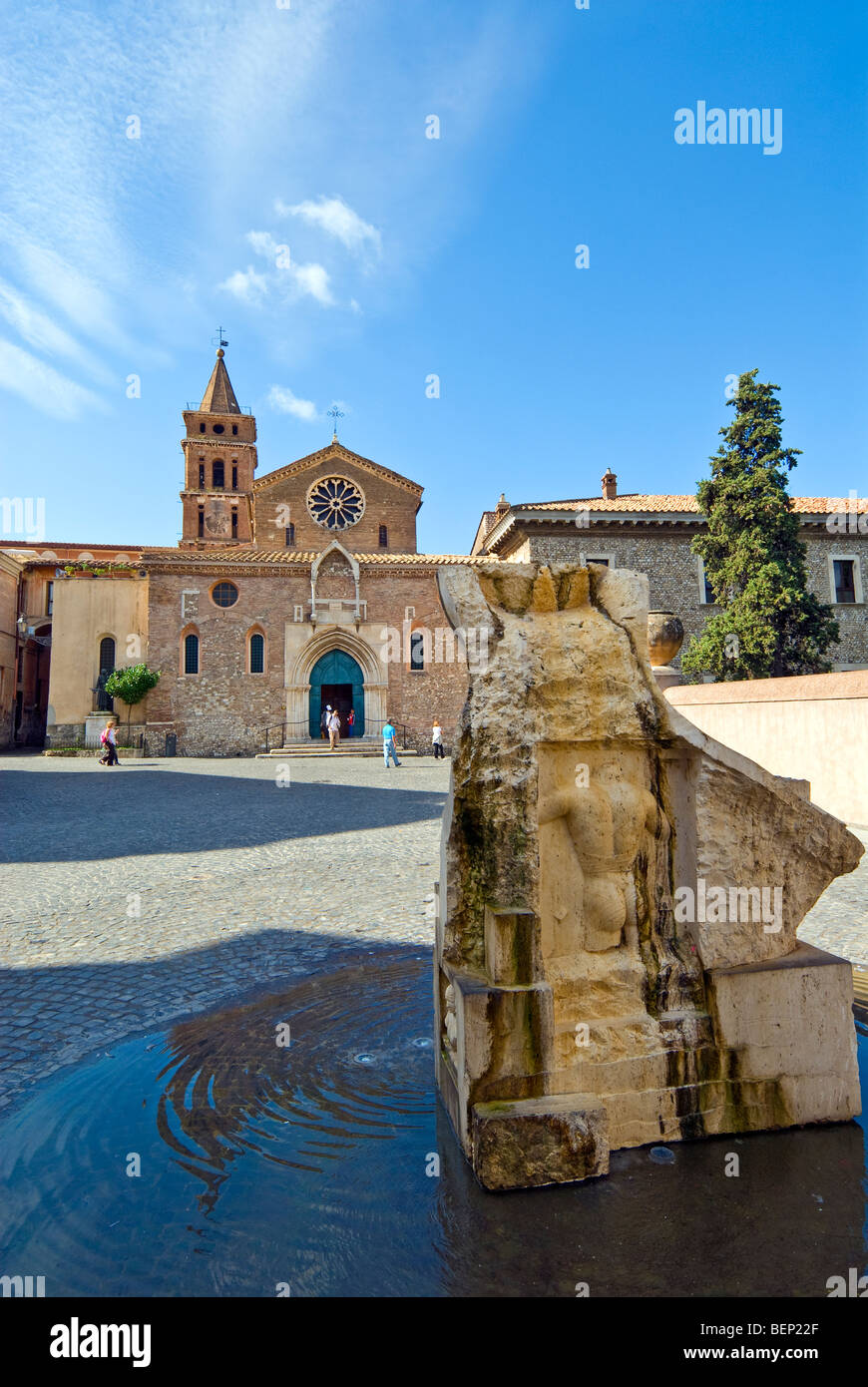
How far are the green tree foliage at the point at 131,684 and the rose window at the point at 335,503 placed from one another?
10.7 metres

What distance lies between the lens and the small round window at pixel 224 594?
28.0 m

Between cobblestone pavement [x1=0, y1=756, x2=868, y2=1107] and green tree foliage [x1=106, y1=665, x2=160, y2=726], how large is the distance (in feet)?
44.4

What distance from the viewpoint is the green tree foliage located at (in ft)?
87.6

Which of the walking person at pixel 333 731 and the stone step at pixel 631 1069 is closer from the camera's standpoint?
the stone step at pixel 631 1069

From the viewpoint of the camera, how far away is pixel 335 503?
3338cm

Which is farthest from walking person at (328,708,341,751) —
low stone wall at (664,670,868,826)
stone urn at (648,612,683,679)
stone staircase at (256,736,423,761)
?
stone urn at (648,612,683,679)

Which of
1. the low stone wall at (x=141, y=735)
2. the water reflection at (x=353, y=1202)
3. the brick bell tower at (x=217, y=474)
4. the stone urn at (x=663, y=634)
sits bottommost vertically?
the water reflection at (x=353, y=1202)

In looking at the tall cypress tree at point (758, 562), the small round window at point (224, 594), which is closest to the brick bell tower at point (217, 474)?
the small round window at point (224, 594)

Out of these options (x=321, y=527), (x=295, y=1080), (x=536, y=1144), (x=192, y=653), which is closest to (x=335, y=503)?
(x=321, y=527)

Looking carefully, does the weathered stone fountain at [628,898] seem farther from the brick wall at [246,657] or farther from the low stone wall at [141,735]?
the low stone wall at [141,735]

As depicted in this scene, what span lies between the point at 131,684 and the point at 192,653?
7.98 ft

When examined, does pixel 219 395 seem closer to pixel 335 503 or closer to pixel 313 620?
pixel 335 503
